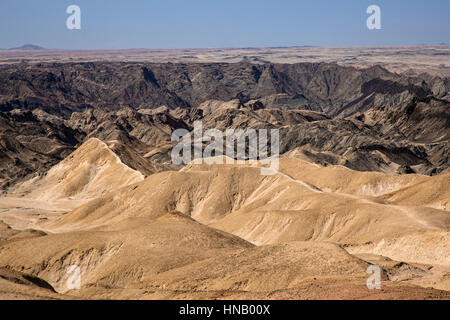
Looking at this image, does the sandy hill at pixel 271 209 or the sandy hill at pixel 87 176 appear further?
the sandy hill at pixel 87 176

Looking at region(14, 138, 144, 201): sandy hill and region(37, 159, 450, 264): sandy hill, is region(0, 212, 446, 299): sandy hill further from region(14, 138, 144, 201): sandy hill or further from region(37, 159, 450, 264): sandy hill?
Answer: region(14, 138, 144, 201): sandy hill

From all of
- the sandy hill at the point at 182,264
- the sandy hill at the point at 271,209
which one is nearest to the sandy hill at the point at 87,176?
the sandy hill at the point at 271,209

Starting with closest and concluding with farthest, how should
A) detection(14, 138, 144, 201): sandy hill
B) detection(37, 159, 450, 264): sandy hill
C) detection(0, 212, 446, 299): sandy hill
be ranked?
detection(0, 212, 446, 299): sandy hill < detection(37, 159, 450, 264): sandy hill < detection(14, 138, 144, 201): sandy hill

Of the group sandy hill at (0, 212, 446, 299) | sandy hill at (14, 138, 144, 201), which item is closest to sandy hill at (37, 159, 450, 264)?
sandy hill at (0, 212, 446, 299)

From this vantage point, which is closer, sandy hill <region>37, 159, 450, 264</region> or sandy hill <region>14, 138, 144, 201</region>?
sandy hill <region>37, 159, 450, 264</region>

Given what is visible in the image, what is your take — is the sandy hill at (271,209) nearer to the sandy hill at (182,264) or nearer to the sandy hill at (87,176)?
the sandy hill at (182,264)

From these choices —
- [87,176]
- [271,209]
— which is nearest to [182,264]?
[271,209]

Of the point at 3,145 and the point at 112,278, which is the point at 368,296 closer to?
the point at 112,278

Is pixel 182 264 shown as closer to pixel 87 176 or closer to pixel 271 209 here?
pixel 271 209

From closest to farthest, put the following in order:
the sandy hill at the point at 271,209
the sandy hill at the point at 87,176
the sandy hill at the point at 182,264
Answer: the sandy hill at the point at 182,264 < the sandy hill at the point at 271,209 < the sandy hill at the point at 87,176

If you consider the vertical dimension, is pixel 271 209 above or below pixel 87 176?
above
